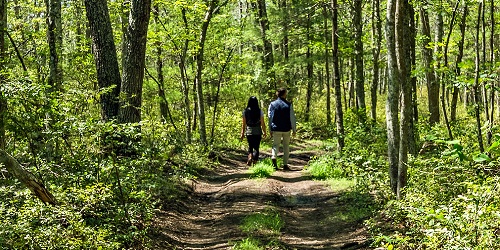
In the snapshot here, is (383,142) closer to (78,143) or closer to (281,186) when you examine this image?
(281,186)

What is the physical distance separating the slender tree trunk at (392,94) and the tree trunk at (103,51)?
17.3 feet

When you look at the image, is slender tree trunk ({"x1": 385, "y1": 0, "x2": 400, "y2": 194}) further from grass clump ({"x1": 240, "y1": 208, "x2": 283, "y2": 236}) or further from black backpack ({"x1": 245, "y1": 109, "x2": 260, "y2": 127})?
black backpack ({"x1": 245, "y1": 109, "x2": 260, "y2": 127})

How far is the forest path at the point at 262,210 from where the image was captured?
6789 mm

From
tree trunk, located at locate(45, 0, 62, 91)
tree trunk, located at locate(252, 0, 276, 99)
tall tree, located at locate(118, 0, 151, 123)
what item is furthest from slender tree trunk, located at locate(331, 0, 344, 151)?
tree trunk, located at locate(252, 0, 276, 99)

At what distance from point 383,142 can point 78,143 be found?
8167 mm

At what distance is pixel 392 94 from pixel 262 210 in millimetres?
2884

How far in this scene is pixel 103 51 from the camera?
9367mm

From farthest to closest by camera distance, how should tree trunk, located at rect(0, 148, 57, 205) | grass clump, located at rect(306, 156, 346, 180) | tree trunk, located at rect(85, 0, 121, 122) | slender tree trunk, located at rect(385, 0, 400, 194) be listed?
1. grass clump, located at rect(306, 156, 346, 180)
2. tree trunk, located at rect(85, 0, 121, 122)
3. slender tree trunk, located at rect(385, 0, 400, 194)
4. tree trunk, located at rect(0, 148, 57, 205)

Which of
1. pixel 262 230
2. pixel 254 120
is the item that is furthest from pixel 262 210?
pixel 254 120

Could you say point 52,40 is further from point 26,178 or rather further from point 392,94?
point 392,94

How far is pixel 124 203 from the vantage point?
6.08m

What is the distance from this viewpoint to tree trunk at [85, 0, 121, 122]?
926 centimetres

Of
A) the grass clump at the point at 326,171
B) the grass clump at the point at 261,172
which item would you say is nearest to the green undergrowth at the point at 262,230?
the grass clump at the point at 261,172

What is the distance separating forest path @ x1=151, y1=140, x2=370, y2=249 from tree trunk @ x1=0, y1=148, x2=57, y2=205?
1.83 meters
